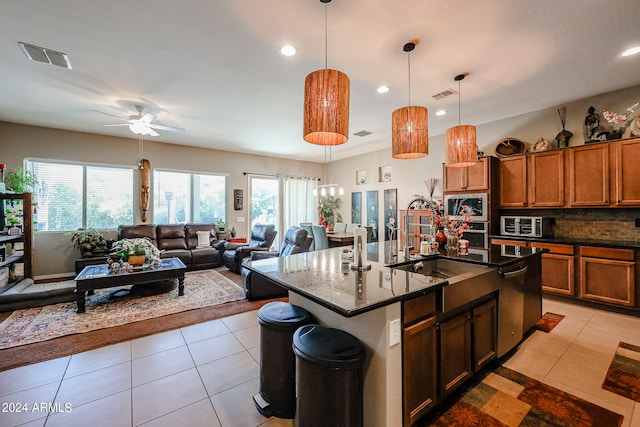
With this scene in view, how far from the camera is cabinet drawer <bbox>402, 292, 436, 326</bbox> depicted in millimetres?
1434

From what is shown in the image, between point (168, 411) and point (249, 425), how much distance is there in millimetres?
598

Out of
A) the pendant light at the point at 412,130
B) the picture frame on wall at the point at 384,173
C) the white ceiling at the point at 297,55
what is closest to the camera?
the white ceiling at the point at 297,55

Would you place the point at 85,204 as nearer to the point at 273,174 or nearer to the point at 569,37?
the point at 273,174

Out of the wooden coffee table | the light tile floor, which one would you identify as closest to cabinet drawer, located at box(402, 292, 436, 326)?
the light tile floor

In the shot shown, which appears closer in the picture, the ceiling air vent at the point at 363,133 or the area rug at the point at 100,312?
the area rug at the point at 100,312

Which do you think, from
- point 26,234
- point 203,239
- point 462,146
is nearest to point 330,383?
point 462,146

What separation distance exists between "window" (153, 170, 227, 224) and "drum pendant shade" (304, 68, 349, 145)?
19.8ft

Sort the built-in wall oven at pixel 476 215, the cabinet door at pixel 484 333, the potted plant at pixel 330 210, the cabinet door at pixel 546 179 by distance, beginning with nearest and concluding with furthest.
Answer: the cabinet door at pixel 484 333, the cabinet door at pixel 546 179, the built-in wall oven at pixel 476 215, the potted plant at pixel 330 210

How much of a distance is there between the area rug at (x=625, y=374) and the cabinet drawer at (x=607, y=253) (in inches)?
46.3

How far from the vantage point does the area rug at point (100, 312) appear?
2.92m

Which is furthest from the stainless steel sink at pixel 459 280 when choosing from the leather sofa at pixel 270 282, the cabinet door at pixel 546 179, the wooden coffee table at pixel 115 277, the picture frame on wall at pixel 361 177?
the picture frame on wall at pixel 361 177

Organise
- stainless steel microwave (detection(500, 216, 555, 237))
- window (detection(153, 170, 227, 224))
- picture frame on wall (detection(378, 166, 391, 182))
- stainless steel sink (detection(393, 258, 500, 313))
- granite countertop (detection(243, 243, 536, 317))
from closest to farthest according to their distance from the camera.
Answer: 1. granite countertop (detection(243, 243, 536, 317))
2. stainless steel sink (detection(393, 258, 500, 313))
3. stainless steel microwave (detection(500, 216, 555, 237))
4. window (detection(153, 170, 227, 224))
5. picture frame on wall (detection(378, 166, 391, 182))

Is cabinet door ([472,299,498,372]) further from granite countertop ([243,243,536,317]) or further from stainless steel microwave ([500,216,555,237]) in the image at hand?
stainless steel microwave ([500,216,555,237])

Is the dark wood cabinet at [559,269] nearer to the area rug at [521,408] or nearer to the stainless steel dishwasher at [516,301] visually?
the stainless steel dishwasher at [516,301]
